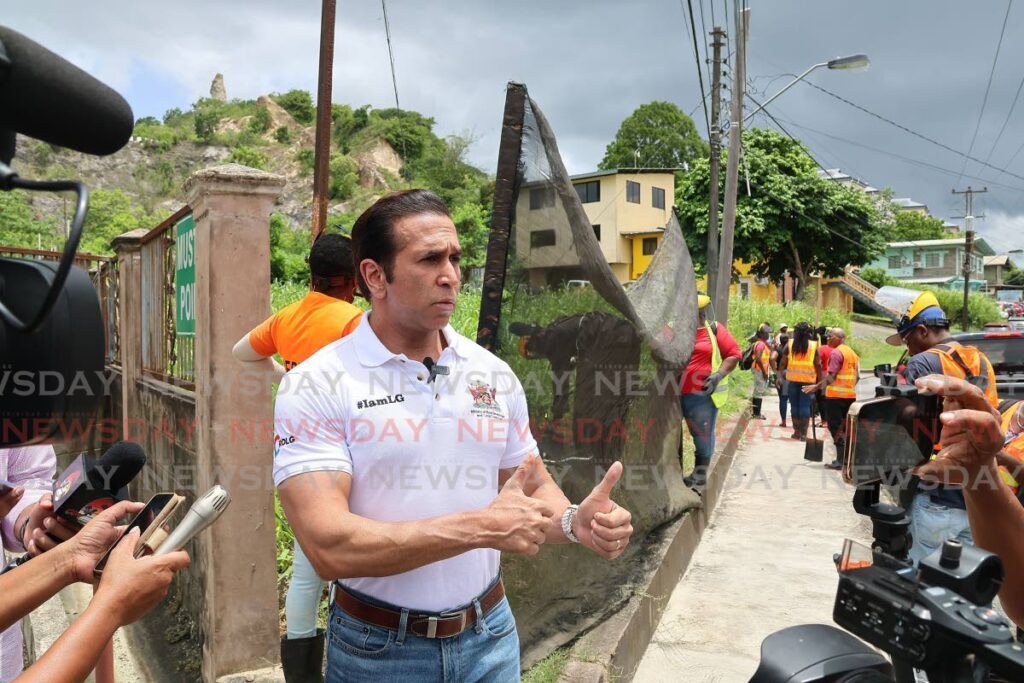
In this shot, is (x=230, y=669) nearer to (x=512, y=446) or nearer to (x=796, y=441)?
(x=512, y=446)

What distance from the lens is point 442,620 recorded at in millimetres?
1797

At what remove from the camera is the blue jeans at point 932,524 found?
3430 millimetres

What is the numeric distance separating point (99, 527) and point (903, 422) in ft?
6.25

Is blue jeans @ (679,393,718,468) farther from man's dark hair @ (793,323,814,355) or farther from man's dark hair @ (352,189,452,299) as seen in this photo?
man's dark hair @ (352,189,452,299)

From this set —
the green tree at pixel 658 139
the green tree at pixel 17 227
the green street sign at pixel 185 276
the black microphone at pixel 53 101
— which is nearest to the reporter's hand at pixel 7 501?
the black microphone at pixel 53 101

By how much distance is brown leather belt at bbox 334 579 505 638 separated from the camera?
1788 millimetres

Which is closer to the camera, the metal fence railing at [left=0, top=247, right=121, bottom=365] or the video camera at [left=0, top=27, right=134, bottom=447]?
the video camera at [left=0, top=27, right=134, bottom=447]

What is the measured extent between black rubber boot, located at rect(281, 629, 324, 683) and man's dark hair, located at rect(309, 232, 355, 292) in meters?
1.44

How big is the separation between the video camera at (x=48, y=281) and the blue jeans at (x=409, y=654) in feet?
3.13

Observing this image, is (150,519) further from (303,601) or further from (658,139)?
(658,139)

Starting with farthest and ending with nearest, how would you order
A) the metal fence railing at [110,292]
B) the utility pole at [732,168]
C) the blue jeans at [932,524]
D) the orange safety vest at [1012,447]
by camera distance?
the utility pole at [732,168]
the metal fence railing at [110,292]
the blue jeans at [932,524]
the orange safety vest at [1012,447]

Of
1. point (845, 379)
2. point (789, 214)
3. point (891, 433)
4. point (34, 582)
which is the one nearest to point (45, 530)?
point (34, 582)

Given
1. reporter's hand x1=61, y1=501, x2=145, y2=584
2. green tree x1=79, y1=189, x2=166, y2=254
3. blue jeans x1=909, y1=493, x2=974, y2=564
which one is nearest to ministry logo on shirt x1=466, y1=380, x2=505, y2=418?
reporter's hand x1=61, y1=501, x2=145, y2=584

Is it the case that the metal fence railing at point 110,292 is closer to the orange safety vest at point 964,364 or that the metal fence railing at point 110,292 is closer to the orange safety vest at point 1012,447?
the orange safety vest at point 964,364
